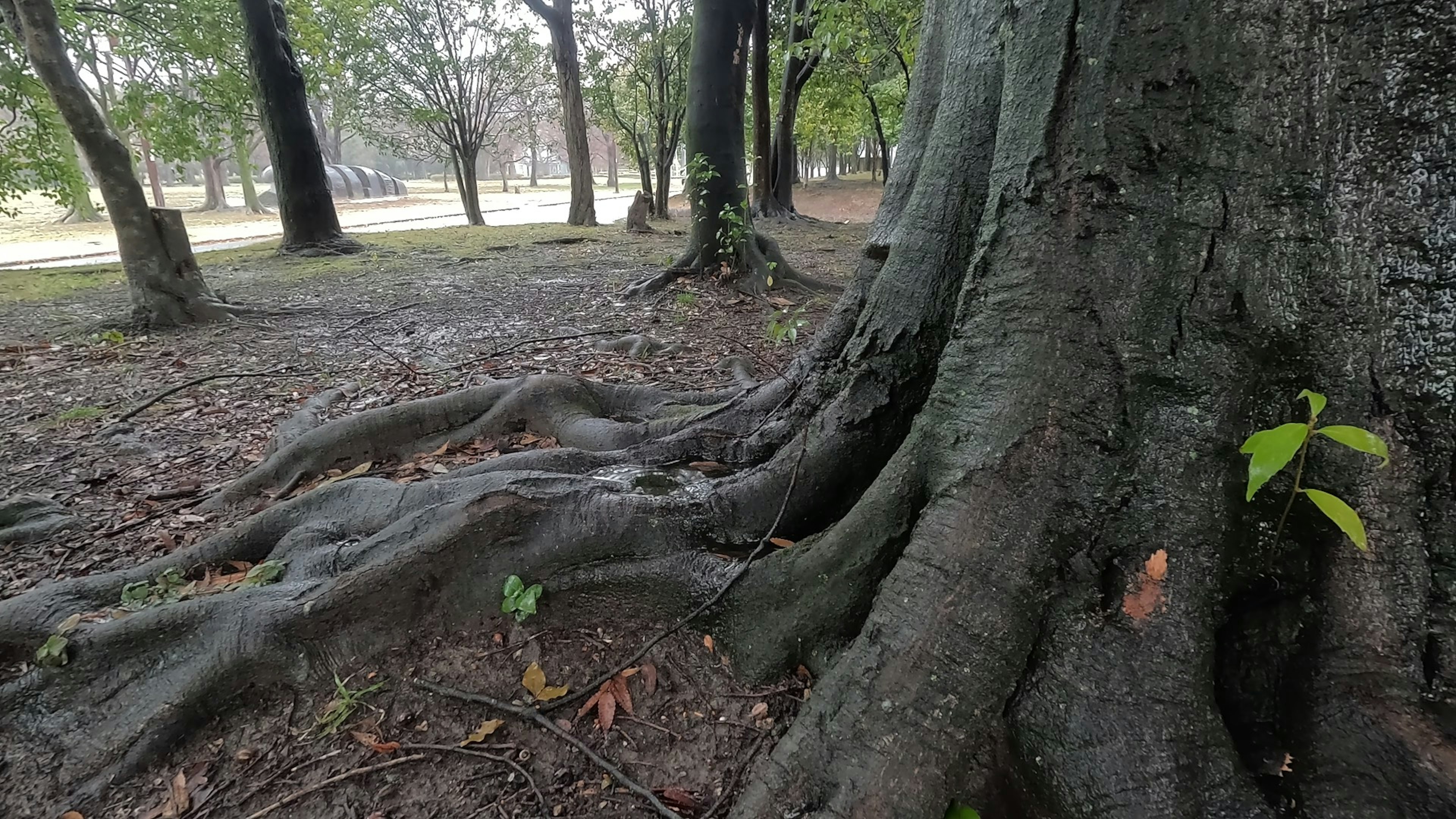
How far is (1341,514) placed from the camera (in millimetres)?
1172

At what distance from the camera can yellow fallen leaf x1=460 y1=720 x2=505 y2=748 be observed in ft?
6.36

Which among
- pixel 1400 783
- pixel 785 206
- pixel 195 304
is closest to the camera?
pixel 1400 783

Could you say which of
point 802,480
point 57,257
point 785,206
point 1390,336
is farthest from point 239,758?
point 57,257

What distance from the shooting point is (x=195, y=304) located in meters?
7.19

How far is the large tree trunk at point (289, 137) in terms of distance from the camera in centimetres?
1114

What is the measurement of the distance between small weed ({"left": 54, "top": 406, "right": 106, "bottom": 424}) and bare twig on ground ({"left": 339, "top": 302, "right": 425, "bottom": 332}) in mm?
2309

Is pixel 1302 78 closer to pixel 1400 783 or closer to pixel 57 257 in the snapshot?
pixel 1400 783

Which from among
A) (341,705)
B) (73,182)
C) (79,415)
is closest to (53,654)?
(341,705)

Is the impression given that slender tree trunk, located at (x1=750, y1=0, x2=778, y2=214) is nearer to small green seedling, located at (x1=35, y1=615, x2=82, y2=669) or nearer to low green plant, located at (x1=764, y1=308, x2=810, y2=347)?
low green plant, located at (x1=764, y1=308, x2=810, y2=347)

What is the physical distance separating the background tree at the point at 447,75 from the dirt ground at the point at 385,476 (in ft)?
38.8

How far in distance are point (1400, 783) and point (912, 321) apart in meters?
1.51

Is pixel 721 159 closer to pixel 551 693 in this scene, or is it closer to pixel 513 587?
pixel 513 587

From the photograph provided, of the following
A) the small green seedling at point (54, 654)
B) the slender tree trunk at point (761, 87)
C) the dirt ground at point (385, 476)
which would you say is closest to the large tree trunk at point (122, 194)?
the dirt ground at point (385, 476)

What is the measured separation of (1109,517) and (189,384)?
5.92 m
